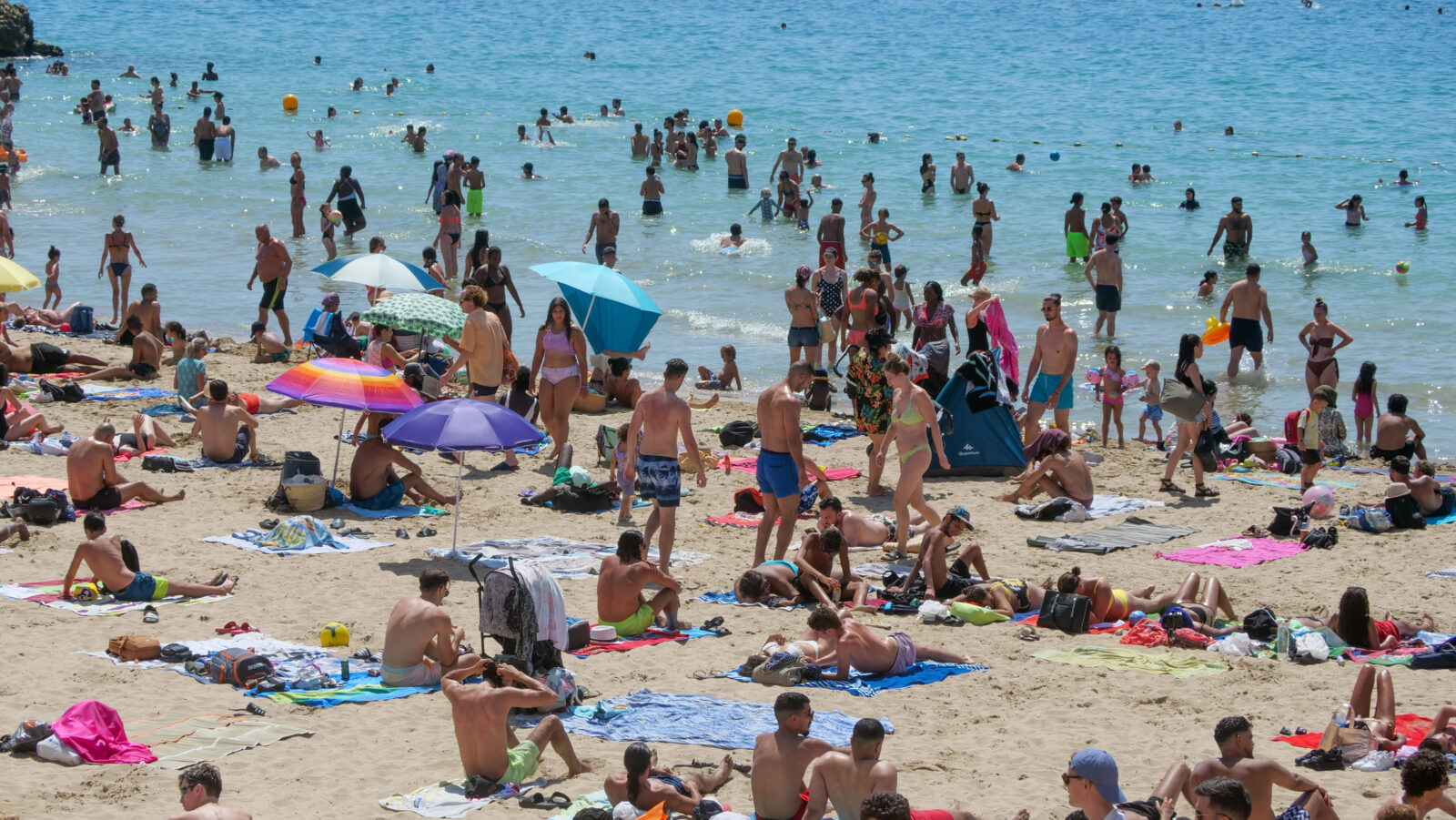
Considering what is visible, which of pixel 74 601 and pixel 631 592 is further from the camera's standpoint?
pixel 74 601

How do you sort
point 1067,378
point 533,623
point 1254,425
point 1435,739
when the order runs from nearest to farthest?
point 1435,739 < point 533,623 < point 1067,378 < point 1254,425

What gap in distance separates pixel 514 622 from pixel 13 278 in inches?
345

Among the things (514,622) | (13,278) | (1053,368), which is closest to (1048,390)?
(1053,368)

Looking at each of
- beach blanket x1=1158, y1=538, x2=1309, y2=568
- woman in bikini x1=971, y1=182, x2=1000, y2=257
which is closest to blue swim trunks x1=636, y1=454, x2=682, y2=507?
beach blanket x1=1158, y1=538, x2=1309, y2=568

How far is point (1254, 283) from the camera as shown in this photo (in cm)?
1533

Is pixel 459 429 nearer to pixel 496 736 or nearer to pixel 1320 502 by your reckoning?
pixel 496 736

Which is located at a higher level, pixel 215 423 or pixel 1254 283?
pixel 1254 283

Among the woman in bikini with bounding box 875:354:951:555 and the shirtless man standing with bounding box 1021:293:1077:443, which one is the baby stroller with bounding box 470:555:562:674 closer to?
the woman in bikini with bounding box 875:354:951:555

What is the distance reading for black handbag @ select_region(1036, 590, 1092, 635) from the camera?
330 inches

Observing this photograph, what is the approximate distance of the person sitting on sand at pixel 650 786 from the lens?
18.2 feet

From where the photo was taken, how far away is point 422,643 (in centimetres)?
724

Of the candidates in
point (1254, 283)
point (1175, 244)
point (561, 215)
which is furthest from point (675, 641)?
point (561, 215)

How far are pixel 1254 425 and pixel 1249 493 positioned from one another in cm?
325

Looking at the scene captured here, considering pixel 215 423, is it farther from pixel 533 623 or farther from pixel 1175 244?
pixel 1175 244
